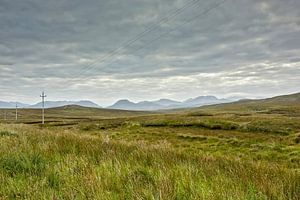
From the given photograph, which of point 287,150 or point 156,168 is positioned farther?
point 287,150

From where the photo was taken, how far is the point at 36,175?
6.04 meters

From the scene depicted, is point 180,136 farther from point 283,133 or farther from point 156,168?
point 156,168

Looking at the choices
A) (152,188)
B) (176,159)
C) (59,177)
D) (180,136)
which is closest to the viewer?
(152,188)

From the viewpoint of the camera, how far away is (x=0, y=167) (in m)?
6.66

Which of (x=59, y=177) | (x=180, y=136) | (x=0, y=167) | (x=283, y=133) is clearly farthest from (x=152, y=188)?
(x=283, y=133)

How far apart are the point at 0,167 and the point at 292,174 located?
5.64 metres

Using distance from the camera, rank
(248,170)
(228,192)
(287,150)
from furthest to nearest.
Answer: (287,150), (248,170), (228,192)

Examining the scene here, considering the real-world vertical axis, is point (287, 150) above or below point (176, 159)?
below

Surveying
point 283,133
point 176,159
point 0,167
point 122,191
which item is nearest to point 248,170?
point 176,159

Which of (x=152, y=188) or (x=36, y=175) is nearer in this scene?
(x=152, y=188)

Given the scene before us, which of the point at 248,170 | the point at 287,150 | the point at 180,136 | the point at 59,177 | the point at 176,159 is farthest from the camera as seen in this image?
the point at 180,136

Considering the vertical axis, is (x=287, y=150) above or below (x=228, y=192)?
below

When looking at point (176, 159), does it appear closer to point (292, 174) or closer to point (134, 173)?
point (134, 173)

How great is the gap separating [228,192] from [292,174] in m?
2.09
